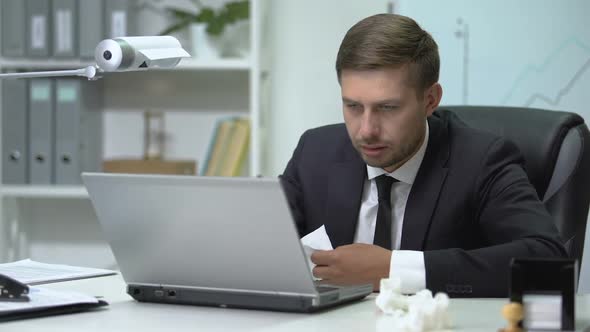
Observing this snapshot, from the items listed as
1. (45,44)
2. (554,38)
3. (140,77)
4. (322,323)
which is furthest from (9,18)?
(322,323)

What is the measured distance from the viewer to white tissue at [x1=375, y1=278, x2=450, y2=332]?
1.19 metres

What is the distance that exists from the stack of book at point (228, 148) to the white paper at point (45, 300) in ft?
5.71

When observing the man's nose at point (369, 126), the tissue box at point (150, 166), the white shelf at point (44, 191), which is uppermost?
the man's nose at point (369, 126)

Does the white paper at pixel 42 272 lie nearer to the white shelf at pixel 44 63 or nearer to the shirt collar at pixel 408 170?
the shirt collar at pixel 408 170

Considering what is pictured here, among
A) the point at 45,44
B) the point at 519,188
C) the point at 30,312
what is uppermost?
the point at 45,44

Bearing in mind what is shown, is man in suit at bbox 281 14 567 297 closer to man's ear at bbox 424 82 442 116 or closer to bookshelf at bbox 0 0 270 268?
man's ear at bbox 424 82 442 116

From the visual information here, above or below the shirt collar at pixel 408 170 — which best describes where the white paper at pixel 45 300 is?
below

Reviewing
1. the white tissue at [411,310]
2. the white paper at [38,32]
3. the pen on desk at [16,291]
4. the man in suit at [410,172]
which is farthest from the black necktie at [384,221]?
the white paper at [38,32]

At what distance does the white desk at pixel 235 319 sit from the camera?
124cm

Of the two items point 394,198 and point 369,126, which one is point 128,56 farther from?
point 394,198

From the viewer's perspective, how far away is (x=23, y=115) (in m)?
3.18

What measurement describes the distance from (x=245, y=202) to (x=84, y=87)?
2.09 meters

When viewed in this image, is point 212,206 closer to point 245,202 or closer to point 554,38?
point 245,202

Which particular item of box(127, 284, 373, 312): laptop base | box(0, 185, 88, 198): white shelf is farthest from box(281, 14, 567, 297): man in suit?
box(0, 185, 88, 198): white shelf
